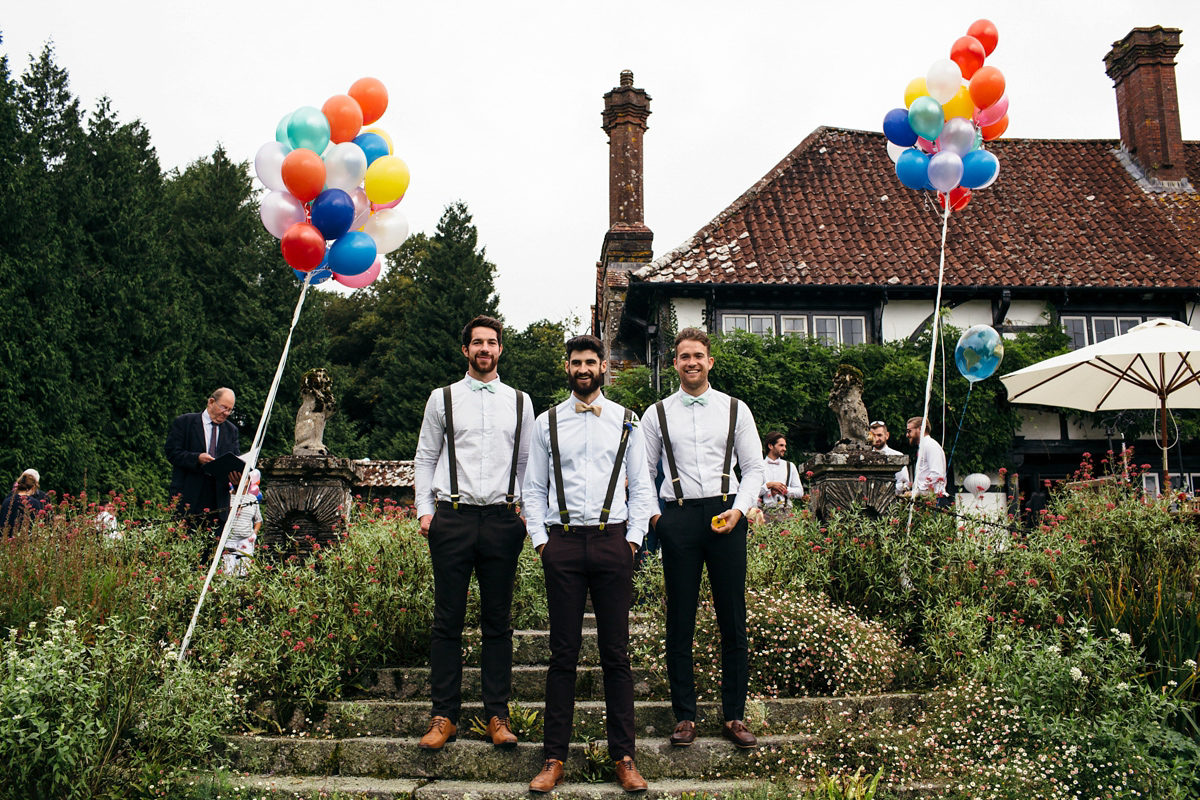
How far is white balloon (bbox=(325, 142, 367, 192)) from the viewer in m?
5.36

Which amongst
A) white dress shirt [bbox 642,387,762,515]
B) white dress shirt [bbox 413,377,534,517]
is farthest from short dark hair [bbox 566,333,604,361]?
white dress shirt [bbox 642,387,762,515]

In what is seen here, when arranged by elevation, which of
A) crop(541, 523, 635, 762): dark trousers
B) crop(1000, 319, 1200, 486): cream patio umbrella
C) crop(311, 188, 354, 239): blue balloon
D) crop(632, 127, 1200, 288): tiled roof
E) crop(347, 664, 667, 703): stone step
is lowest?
crop(347, 664, 667, 703): stone step

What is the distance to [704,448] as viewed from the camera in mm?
4434

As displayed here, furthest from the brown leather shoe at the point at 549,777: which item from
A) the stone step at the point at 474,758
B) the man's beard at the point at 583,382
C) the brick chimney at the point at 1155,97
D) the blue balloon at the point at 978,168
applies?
the brick chimney at the point at 1155,97

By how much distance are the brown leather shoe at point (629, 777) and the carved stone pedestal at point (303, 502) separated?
383 cm

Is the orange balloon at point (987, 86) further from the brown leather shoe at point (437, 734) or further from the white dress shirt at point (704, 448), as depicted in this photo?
the brown leather shoe at point (437, 734)

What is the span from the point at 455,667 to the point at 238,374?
2217cm

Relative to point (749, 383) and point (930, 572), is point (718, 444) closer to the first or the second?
point (930, 572)

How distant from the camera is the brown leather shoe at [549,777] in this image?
153 inches

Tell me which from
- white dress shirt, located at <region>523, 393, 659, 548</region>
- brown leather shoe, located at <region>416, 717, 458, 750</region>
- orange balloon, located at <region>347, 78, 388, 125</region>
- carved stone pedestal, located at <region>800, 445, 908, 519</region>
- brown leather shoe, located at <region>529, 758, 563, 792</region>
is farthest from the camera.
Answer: carved stone pedestal, located at <region>800, 445, 908, 519</region>

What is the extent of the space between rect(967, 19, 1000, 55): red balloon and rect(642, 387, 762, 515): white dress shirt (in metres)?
4.58

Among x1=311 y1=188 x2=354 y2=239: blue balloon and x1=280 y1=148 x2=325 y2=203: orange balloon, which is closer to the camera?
x1=280 y1=148 x2=325 y2=203: orange balloon

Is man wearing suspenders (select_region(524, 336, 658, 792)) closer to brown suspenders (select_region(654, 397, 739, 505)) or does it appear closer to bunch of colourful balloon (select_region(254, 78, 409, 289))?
brown suspenders (select_region(654, 397, 739, 505))

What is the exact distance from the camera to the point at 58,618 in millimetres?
4113
